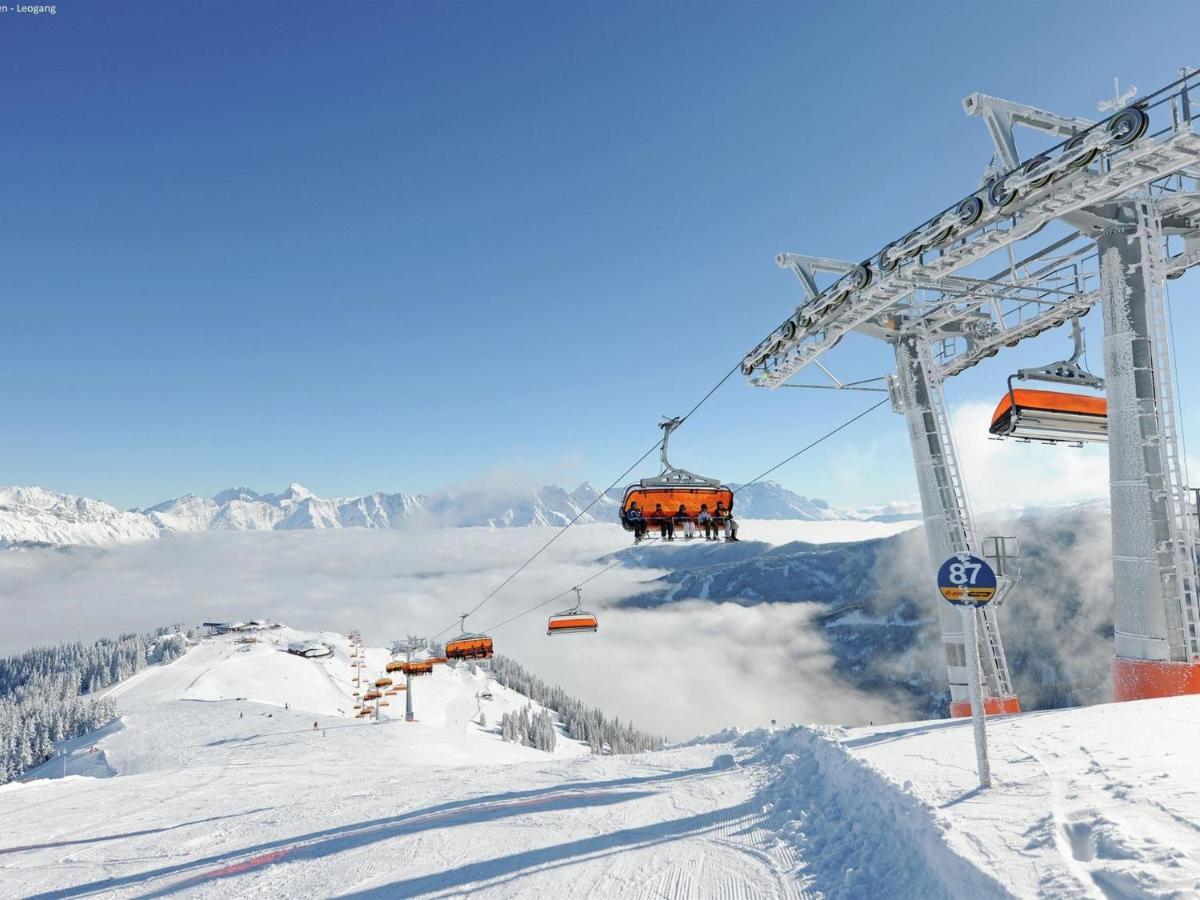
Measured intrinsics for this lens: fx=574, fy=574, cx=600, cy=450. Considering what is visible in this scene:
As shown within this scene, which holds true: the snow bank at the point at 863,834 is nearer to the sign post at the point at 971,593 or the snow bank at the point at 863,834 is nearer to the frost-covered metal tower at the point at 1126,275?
the sign post at the point at 971,593

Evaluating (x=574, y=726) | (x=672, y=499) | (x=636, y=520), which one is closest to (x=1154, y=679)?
(x=672, y=499)

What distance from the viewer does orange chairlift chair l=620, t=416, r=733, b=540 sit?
18453 mm

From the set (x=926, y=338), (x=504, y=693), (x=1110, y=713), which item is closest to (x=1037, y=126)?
(x=926, y=338)

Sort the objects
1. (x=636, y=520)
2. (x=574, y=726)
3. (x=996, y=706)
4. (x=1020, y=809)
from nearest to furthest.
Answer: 1. (x=1020, y=809)
2. (x=996, y=706)
3. (x=636, y=520)
4. (x=574, y=726)

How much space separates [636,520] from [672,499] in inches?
53.4

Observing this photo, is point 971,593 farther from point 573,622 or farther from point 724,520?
point 573,622

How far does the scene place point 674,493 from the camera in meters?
18.7

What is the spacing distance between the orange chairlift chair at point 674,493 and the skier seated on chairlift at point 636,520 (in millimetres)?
72

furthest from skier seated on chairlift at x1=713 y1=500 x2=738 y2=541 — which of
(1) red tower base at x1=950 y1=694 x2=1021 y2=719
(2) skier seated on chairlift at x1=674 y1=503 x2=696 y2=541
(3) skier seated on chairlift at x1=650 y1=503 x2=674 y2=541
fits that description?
(1) red tower base at x1=950 y1=694 x2=1021 y2=719

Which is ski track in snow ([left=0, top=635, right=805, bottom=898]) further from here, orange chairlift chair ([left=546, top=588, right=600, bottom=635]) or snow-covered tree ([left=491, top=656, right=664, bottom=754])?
snow-covered tree ([left=491, top=656, right=664, bottom=754])

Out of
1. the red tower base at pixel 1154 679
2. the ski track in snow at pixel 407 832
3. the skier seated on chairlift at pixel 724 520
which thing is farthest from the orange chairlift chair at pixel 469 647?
the red tower base at pixel 1154 679

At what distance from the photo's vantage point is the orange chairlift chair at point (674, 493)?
18453mm

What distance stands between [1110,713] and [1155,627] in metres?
3.86

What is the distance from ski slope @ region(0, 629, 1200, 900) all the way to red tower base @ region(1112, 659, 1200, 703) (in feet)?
7.44
